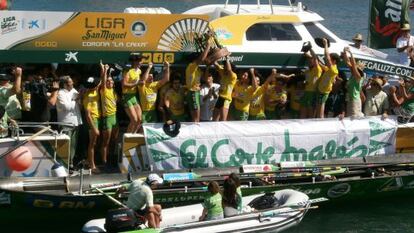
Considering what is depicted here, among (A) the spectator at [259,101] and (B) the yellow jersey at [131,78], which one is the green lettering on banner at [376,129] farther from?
(B) the yellow jersey at [131,78]

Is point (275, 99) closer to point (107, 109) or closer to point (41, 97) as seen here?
point (107, 109)

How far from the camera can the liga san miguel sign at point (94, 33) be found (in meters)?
14.7

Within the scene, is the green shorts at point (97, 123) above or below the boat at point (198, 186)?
above

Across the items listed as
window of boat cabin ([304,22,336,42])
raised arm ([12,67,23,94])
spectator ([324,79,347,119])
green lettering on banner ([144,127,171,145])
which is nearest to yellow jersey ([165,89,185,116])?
green lettering on banner ([144,127,171,145])

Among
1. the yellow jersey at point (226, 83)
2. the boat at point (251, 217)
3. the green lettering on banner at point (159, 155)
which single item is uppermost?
the yellow jersey at point (226, 83)

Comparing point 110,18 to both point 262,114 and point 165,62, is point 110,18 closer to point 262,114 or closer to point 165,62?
point 165,62

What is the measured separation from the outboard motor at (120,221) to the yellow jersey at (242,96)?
399 cm

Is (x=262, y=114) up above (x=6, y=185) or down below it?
above

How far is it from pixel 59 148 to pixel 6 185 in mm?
1257

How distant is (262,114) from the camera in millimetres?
15711

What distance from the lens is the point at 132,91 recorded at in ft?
47.9

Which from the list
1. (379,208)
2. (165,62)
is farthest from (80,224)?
(379,208)

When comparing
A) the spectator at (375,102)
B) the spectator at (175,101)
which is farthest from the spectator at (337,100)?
the spectator at (175,101)

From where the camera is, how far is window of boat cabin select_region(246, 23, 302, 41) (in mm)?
16578
